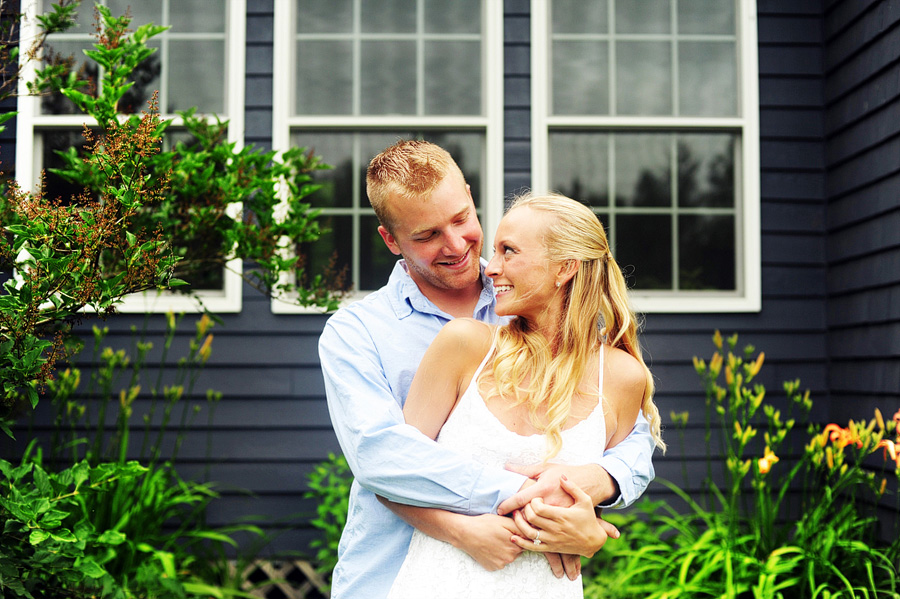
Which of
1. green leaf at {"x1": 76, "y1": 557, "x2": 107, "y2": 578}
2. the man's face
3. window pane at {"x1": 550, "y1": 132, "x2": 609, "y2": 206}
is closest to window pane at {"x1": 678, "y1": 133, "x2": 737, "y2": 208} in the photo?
window pane at {"x1": 550, "y1": 132, "x2": 609, "y2": 206}

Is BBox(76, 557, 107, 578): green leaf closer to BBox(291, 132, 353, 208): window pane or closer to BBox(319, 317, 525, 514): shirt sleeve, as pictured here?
BBox(319, 317, 525, 514): shirt sleeve

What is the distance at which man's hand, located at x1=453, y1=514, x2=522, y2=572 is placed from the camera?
4.75 ft

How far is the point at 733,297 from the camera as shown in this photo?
4082 mm

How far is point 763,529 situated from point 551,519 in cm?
227

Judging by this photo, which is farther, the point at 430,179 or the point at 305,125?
the point at 305,125

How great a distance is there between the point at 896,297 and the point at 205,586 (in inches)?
132

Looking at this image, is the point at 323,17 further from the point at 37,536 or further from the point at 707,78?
the point at 37,536

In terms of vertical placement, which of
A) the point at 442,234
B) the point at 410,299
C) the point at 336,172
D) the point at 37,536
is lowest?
the point at 37,536

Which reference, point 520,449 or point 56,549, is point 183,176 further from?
point 520,449

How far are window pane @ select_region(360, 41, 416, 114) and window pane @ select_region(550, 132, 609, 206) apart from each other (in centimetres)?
83

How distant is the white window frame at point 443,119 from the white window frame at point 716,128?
19 cm

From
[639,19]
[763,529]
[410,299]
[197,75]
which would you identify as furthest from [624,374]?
[197,75]

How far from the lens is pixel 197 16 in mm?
4109

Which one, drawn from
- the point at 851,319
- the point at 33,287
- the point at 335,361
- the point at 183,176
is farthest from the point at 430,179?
the point at 851,319
